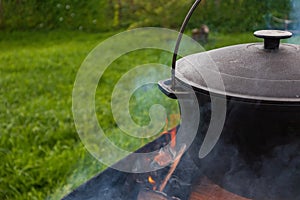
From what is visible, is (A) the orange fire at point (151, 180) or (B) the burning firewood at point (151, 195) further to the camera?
(A) the orange fire at point (151, 180)

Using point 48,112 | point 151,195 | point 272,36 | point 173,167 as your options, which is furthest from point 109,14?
point 272,36

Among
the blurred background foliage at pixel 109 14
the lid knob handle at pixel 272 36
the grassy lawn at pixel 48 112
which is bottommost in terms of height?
the grassy lawn at pixel 48 112

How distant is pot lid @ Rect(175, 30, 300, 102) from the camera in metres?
1.21

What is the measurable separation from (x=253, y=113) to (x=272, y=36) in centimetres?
25

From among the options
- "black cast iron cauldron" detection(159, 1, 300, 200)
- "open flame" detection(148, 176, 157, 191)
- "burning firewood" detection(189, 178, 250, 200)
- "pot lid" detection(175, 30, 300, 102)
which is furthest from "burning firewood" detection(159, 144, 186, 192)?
"pot lid" detection(175, 30, 300, 102)

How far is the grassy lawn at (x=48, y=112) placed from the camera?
2.62 m

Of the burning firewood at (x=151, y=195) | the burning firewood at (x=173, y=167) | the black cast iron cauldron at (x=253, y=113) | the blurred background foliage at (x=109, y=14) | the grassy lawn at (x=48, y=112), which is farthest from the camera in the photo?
the blurred background foliage at (x=109, y=14)

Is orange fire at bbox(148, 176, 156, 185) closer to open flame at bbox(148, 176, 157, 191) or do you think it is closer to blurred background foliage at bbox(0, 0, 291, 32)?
open flame at bbox(148, 176, 157, 191)

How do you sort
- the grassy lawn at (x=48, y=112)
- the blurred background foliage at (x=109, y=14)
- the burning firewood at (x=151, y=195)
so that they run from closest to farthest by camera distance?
the burning firewood at (x=151, y=195) < the grassy lawn at (x=48, y=112) < the blurred background foliage at (x=109, y=14)

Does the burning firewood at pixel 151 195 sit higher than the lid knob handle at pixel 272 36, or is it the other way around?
the lid knob handle at pixel 272 36

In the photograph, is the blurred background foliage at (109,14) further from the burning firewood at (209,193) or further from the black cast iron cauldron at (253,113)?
the black cast iron cauldron at (253,113)

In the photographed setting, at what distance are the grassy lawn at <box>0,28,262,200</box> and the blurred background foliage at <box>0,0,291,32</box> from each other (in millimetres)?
408

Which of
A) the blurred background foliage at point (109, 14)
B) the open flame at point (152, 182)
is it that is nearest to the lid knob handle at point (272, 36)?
the open flame at point (152, 182)

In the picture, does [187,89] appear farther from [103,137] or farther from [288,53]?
[103,137]
